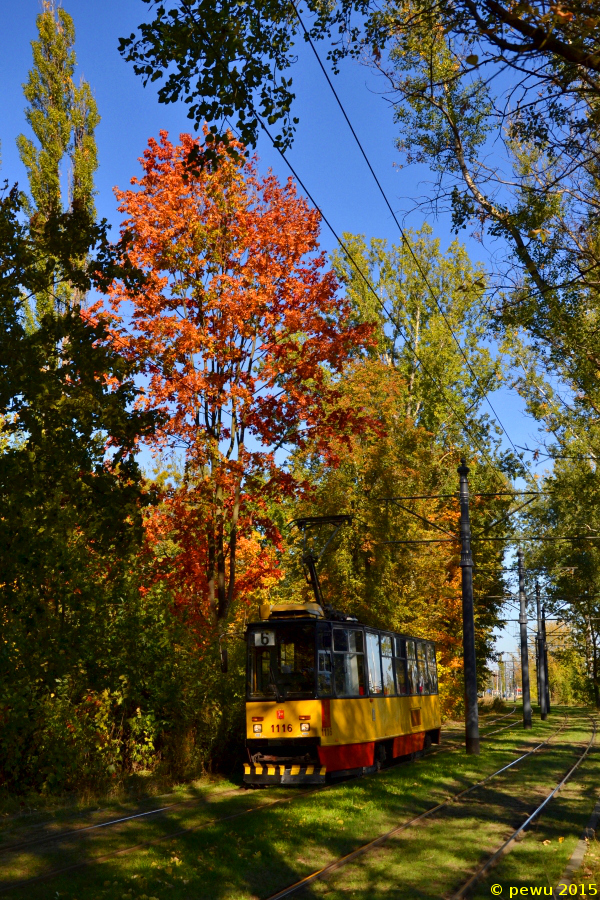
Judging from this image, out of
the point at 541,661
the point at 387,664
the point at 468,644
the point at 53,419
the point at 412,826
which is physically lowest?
the point at 412,826

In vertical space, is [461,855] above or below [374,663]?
below

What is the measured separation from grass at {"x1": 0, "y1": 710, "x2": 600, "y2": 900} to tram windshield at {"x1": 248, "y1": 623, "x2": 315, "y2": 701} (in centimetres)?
174

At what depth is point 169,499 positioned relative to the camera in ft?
53.9

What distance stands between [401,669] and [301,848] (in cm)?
1070

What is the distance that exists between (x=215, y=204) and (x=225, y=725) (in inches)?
395

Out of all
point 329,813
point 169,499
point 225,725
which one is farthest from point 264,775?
point 169,499

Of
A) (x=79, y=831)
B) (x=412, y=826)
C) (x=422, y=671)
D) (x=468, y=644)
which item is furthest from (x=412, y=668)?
(x=79, y=831)

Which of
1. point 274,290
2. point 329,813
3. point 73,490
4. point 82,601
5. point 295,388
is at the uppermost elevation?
point 274,290

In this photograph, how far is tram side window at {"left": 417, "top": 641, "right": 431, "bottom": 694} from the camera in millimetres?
22594

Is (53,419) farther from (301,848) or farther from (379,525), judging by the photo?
(379,525)

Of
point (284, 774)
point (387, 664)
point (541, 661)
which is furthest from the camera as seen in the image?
point (541, 661)

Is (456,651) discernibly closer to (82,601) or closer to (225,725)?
(225,725)

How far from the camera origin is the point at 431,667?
24.4 meters

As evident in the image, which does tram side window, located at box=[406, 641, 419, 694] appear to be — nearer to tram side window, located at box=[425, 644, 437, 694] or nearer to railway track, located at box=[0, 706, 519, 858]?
tram side window, located at box=[425, 644, 437, 694]
